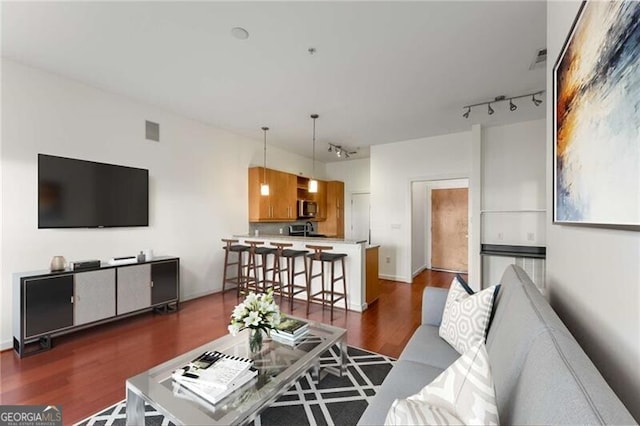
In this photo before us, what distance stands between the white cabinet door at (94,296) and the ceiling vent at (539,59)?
4.93 metres

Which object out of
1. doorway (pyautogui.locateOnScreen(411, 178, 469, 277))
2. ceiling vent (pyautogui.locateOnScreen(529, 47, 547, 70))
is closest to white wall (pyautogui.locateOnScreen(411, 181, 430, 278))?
doorway (pyautogui.locateOnScreen(411, 178, 469, 277))

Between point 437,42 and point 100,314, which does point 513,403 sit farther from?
point 100,314

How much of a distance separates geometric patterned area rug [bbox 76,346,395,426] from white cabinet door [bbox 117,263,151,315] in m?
1.62

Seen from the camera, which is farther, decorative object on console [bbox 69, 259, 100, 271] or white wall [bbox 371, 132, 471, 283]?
white wall [bbox 371, 132, 471, 283]

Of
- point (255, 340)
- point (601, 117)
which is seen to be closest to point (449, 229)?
point (255, 340)

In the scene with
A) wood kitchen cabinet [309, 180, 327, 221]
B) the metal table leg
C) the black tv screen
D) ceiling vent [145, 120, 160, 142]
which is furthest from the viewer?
wood kitchen cabinet [309, 180, 327, 221]

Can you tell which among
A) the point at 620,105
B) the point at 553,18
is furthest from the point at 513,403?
the point at 553,18

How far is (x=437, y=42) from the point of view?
2.38m

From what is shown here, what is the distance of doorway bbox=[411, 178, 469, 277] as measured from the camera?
6.35 metres

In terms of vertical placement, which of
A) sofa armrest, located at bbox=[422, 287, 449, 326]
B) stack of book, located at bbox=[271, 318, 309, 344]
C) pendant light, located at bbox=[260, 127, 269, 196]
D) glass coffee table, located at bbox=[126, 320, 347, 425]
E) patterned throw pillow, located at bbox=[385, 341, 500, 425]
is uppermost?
pendant light, located at bbox=[260, 127, 269, 196]

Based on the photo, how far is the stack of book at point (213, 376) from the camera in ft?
4.51

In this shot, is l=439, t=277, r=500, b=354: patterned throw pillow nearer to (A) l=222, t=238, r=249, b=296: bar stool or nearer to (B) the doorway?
(A) l=222, t=238, r=249, b=296: bar stool

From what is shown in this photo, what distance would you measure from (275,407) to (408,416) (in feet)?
4.90

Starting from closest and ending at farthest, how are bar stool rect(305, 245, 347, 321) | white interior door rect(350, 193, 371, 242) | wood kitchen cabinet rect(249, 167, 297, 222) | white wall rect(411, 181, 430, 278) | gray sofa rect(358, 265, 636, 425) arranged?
gray sofa rect(358, 265, 636, 425)
bar stool rect(305, 245, 347, 321)
wood kitchen cabinet rect(249, 167, 297, 222)
white wall rect(411, 181, 430, 278)
white interior door rect(350, 193, 371, 242)
